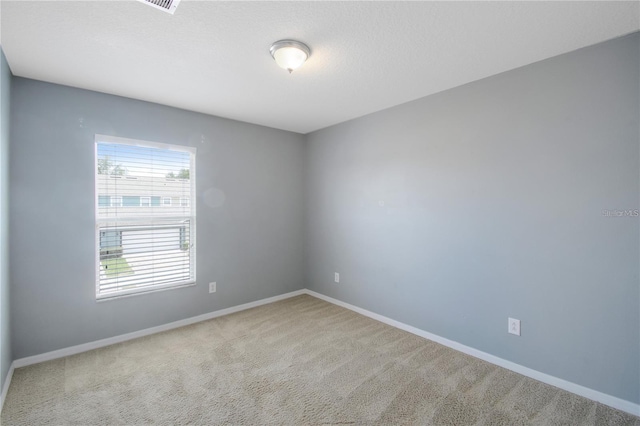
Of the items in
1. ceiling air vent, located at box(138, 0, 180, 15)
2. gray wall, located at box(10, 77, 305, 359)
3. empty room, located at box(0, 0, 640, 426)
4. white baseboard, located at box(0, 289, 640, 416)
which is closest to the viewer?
ceiling air vent, located at box(138, 0, 180, 15)

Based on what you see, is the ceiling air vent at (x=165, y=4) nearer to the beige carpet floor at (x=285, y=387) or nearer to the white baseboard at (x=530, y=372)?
the beige carpet floor at (x=285, y=387)

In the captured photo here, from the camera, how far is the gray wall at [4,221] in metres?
2.11

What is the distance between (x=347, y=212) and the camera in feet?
12.9

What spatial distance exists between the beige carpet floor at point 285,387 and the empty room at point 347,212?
0.06 ft

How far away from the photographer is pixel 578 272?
2.13m

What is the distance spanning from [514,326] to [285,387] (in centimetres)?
195

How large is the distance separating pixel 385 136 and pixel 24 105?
3.46 meters

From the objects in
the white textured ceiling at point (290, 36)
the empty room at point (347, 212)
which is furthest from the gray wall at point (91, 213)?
the white textured ceiling at point (290, 36)

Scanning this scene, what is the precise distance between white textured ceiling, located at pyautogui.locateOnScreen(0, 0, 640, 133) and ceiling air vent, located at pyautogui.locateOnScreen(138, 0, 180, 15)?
37 mm

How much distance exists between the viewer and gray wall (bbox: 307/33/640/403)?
A: 6.48ft

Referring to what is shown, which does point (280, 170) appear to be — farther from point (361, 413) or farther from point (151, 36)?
point (361, 413)

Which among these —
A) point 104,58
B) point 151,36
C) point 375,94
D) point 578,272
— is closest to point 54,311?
point 104,58

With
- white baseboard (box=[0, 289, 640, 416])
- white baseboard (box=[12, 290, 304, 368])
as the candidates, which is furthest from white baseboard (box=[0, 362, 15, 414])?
white baseboard (box=[12, 290, 304, 368])

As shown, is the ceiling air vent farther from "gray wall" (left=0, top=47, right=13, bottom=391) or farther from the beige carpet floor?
the beige carpet floor
